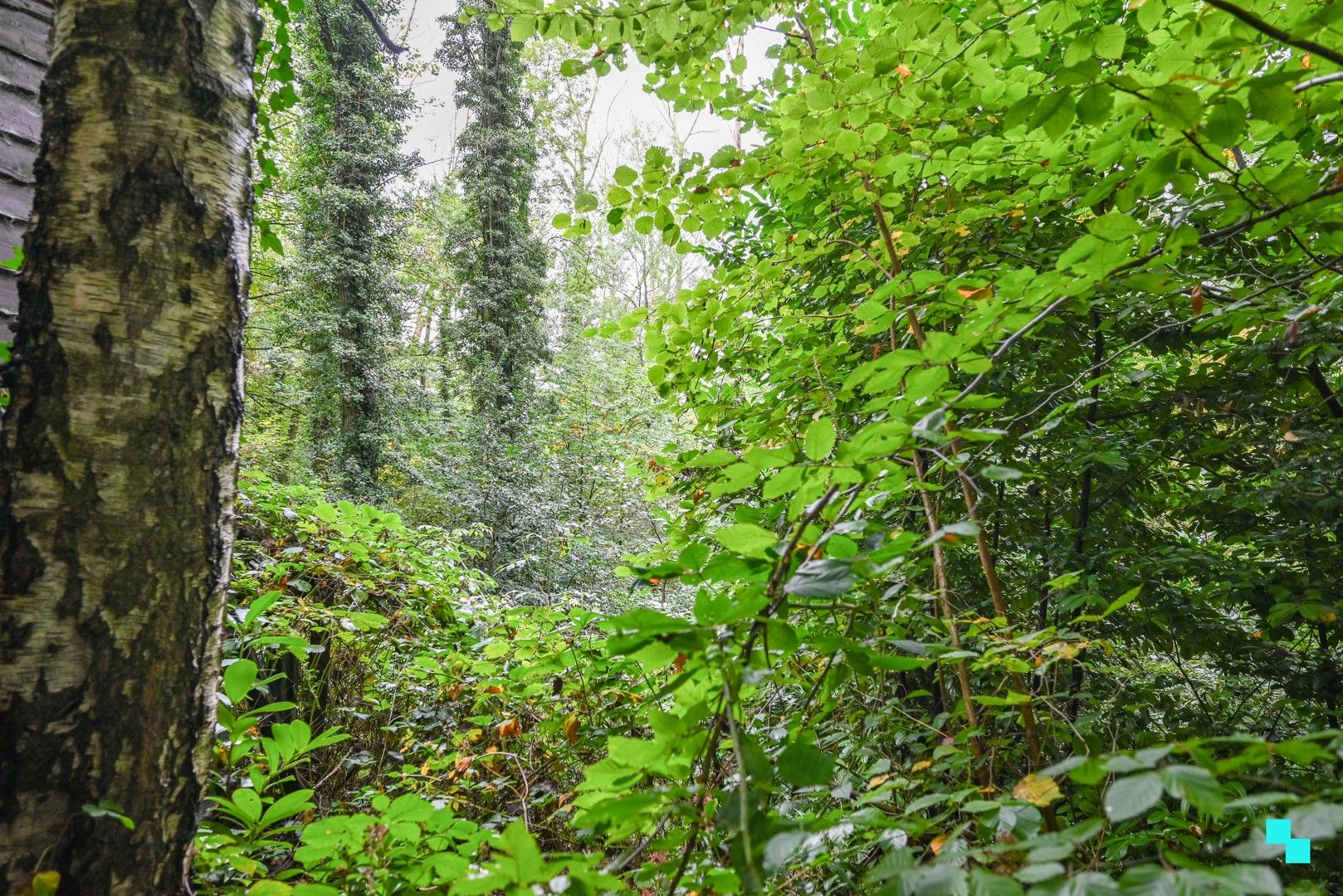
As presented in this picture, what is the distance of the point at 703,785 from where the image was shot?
63 cm

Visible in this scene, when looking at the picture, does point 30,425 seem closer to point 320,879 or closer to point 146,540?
point 146,540

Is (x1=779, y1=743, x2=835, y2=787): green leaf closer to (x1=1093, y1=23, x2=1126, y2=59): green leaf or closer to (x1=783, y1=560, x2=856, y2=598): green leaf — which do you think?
(x1=783, y1=560, x2=856, y2=598): green leaf

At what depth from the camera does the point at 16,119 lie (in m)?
1.58

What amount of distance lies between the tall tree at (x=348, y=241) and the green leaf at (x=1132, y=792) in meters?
10.7

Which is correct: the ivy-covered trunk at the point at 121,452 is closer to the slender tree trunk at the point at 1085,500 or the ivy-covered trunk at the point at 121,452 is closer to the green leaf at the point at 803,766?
the green leaf at the point at 803,766

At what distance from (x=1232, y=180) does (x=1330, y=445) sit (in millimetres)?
1252

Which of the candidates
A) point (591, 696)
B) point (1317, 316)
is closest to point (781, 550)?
point (1317, 316)

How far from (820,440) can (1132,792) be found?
442 mm

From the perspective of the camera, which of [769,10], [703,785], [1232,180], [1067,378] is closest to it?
[703,785]

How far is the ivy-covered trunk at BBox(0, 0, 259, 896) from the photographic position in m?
0.74

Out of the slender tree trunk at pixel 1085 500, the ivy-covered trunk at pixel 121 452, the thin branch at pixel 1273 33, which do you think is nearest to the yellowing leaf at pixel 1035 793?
Answer: the thin branch at pixel 1273 33

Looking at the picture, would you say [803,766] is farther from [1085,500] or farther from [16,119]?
[16,119]

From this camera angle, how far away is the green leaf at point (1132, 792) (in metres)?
0.46

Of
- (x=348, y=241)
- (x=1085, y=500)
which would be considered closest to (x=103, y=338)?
(x=1085, y=500)
